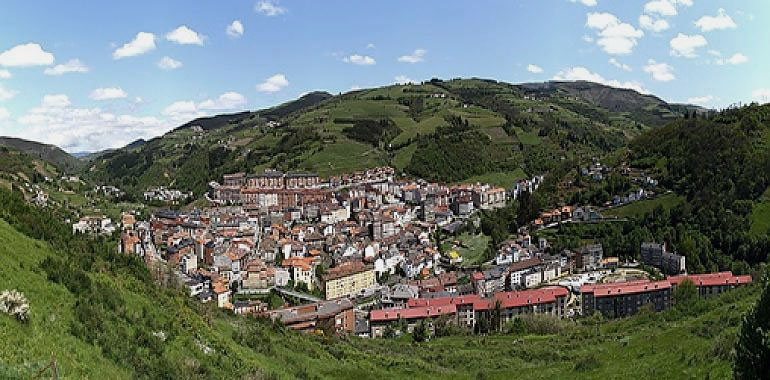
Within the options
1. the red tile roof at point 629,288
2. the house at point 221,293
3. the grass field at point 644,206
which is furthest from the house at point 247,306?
the grass field at point 644,206

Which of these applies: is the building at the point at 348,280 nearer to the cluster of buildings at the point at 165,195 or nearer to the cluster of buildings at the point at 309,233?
the cluster of buildings at the point at 309,233

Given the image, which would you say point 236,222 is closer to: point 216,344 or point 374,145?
point 374,145

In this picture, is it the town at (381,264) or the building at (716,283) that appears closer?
the town at (381,264)

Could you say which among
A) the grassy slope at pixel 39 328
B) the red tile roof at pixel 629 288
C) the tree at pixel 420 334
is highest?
the grassy slope at pixel 39 328

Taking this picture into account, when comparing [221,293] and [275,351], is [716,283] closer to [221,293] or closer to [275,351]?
[221,293]

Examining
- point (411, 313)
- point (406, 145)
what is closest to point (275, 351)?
point (411, 313)

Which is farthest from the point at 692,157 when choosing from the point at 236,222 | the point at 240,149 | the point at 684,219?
the point at 240,149

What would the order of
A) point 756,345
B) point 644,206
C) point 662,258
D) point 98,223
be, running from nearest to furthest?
point 756,345 → point 662,258 → point 644,206 → point 98,223
